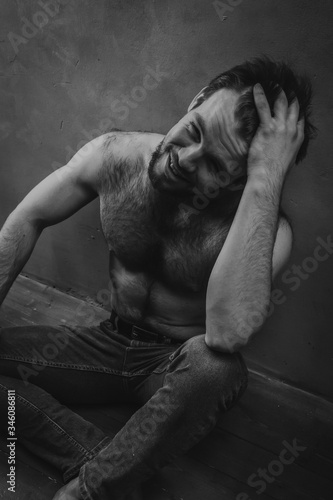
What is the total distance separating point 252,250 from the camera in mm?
1425

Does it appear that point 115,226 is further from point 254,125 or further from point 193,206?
point 254,125

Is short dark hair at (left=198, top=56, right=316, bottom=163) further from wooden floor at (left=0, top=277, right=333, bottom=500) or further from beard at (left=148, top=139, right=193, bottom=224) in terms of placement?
wooden floor at (left=0, top=277, right=333, bottom=500)

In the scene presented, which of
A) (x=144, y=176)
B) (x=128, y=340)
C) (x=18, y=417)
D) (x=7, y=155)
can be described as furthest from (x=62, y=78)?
(x=18, y=417)

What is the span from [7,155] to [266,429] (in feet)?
5.45

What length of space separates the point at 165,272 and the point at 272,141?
0.53 meters

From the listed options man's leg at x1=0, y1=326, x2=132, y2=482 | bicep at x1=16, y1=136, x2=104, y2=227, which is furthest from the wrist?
man's leg at x1=0, y1=326, x2=132, y2=482

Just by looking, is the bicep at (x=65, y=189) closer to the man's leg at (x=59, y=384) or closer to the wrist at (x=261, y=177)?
the man's leg at (x=59, y=384)

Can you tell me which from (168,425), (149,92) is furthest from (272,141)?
(168,425)

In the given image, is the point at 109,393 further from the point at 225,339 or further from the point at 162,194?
the point at 162,194

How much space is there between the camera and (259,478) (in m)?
1.64

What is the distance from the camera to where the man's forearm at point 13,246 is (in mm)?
1704

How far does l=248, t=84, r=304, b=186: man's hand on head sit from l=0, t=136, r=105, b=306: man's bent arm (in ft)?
1.83

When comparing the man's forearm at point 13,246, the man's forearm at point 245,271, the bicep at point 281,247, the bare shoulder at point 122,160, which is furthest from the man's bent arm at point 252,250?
the man's forearm at point 13,246

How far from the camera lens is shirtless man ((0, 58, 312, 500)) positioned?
4.51 feet
